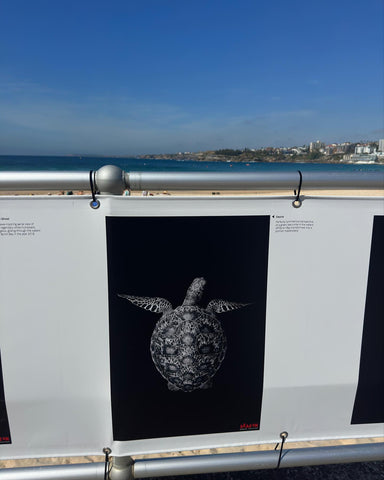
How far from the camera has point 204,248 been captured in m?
1.31

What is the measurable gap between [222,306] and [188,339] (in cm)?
21

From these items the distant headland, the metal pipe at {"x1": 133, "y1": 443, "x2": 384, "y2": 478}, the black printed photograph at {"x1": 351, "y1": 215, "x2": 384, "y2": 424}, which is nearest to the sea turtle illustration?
the metal pipe at {"x1": 133, "y1": 443, "x2": 384, "y2": 478}

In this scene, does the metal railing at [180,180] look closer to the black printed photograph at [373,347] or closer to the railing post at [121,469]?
Answer: the black printed photograph at [373,347]

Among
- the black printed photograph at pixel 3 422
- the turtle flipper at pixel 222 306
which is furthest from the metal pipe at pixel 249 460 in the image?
the turtle flipper at pixel 222 306

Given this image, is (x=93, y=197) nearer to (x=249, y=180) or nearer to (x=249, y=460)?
(x=249, y=180)

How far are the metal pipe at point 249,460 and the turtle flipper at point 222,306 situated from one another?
69 cm

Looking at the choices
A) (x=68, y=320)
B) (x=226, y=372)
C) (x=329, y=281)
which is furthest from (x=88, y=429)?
(x=329, y=281)

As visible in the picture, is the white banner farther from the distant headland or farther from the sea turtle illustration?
the distant headland

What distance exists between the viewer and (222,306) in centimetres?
136

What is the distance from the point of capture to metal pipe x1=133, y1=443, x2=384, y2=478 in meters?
1.41

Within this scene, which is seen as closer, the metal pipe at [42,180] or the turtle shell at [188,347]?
the metal pipe at [42,180]

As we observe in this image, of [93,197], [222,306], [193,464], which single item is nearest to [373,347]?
[222,306]

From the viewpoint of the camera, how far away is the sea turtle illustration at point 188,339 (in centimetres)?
133

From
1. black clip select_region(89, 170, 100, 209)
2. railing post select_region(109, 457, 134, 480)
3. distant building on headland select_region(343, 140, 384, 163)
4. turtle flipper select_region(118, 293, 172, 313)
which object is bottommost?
railing post select_region(109, 457, 134, 480)
